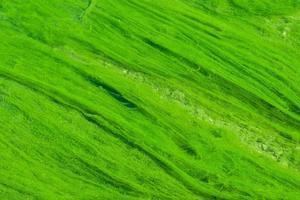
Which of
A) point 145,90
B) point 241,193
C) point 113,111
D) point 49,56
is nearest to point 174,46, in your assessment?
point 145,90

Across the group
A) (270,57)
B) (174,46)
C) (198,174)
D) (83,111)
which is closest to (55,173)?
(83,111)

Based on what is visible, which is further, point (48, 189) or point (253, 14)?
point (253, 14)

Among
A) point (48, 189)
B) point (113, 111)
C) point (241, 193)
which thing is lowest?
point (48, 189)

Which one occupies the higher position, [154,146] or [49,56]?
[49,56]

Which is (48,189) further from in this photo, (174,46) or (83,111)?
(174,46)

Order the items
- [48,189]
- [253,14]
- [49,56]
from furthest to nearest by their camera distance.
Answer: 1. [253,14]
2. [49,56]
3. [48,189]

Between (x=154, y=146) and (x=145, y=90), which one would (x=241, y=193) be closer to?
(x=154, y=146)

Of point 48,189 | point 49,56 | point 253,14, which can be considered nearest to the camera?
point 48,189
